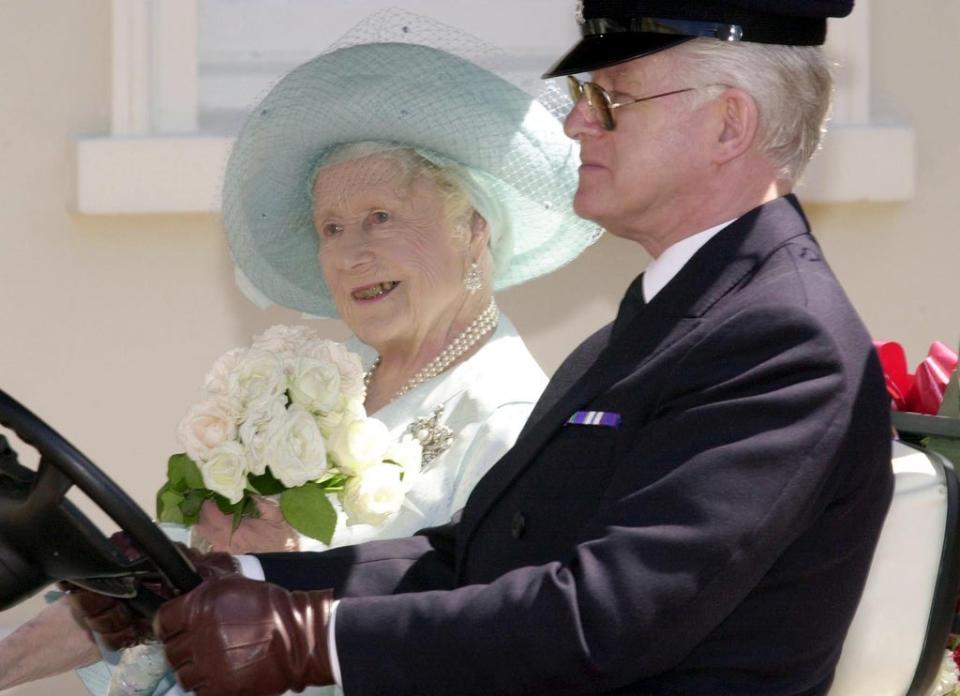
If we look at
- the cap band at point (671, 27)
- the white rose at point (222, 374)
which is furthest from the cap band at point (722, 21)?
the white rose at point (222, 374)

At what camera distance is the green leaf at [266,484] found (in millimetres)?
3186

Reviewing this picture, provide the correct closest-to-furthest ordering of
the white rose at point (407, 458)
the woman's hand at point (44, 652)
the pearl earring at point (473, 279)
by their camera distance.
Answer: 1. the white rose at point (407, 458)
2. the woman's hand at point (44, 652)
3. the pearl earring at point (473, 279)

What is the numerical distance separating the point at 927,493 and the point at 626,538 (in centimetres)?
64

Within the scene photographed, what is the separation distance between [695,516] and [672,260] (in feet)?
1.83

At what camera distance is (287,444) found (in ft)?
10.2

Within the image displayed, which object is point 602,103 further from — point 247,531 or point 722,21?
point 247,531

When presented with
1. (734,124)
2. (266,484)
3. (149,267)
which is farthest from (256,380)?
(149,267)

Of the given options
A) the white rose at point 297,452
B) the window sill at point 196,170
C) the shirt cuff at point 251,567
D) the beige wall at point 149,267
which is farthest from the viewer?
the beige wall at point 149,267

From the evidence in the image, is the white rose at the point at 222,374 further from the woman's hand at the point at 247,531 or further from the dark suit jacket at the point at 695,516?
the dark suit jacket at the point at 695,516

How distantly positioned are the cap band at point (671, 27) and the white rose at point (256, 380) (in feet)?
2.84

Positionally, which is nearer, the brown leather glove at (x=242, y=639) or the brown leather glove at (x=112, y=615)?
the brown leather glove at (x=242, y=639)

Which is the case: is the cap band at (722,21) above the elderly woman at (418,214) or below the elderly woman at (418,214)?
above

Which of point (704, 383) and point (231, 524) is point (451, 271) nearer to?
point (231, 524)

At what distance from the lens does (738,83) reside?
106 inches
